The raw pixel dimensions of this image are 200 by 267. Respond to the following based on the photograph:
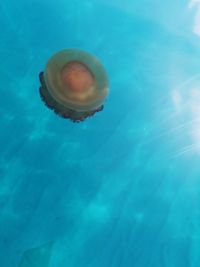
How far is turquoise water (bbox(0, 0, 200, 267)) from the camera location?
3.16 m

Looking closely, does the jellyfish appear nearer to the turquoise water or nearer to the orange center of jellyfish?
the orange center of jellyfish

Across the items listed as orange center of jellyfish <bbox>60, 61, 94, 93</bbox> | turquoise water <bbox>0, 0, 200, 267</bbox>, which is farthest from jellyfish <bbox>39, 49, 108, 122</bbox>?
turquoise water <bbox>0, 0, 200, 267</bbox>

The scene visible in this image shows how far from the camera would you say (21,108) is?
3424 mm

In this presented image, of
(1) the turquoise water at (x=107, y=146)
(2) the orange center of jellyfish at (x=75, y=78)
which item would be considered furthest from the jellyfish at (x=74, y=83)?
(1) the turquoise water at (x=107, y=146)

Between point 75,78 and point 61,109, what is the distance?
31 cm

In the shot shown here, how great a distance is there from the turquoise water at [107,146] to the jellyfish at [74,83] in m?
0.40

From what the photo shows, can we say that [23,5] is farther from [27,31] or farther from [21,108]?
[21,108]

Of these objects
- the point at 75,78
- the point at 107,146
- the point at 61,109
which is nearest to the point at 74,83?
the point at 75,78

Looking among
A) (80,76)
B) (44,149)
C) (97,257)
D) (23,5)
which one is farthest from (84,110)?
(23,5)

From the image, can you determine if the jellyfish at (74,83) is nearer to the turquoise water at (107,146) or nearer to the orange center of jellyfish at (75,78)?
the orange center of jellyfish at (75,78)

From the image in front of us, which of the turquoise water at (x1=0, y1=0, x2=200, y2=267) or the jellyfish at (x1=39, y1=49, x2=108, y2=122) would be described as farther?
the turquoise water at (x1=0, y1=0, x2=200, y2=267)

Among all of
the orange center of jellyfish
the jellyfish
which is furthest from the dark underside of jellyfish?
the orange center of jellyfish

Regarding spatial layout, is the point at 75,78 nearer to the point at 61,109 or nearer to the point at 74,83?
the point at 74,83

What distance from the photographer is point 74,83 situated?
2.99 meters
